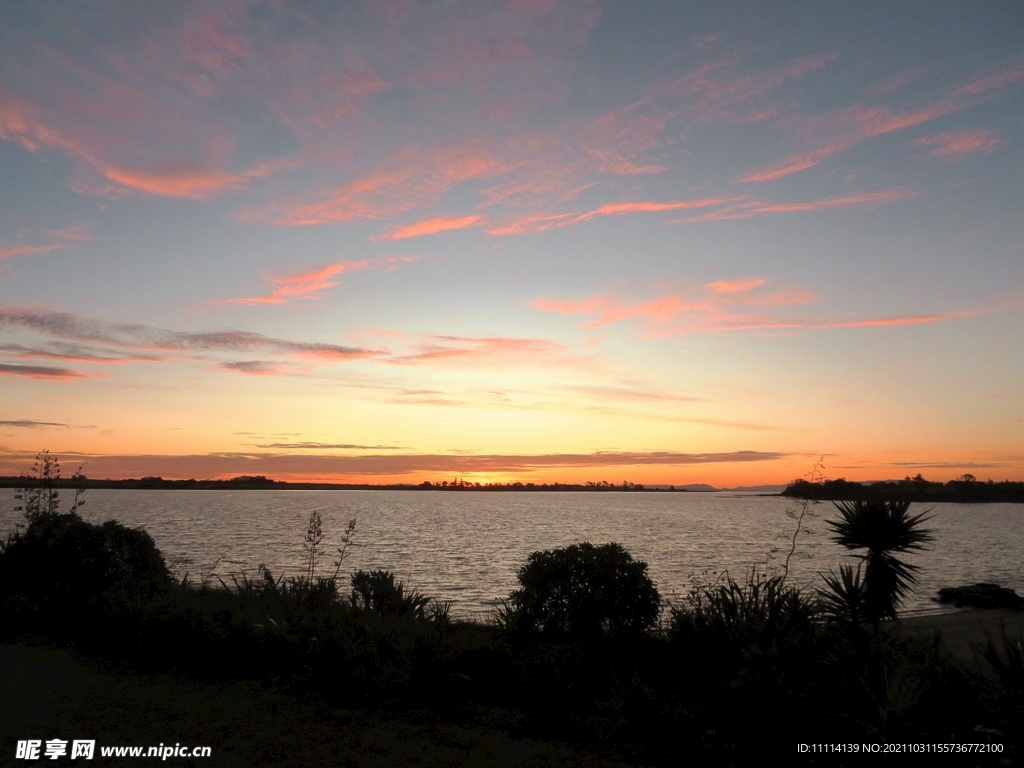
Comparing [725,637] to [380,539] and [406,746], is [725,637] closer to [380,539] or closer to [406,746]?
[406,746]

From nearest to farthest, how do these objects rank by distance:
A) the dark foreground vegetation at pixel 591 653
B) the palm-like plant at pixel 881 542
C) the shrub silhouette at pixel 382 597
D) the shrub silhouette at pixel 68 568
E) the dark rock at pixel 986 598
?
the dark foreground vegetation at pixel 591 653 → the palm-like plant at pixel 881 542 → the shrub silhouette at pixel 382 597 → the shrub silhouette at pixel 68 568 → the dark rock at pixel 986 598

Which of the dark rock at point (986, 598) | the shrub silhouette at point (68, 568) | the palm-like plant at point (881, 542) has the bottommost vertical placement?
the dark rock at point (986, 598)

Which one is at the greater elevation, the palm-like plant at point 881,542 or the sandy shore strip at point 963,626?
the palm-like plant at point 881,542

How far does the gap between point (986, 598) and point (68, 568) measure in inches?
1047

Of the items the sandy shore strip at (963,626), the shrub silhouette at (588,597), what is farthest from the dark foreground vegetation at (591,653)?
the sandy shore strip at (963,626)

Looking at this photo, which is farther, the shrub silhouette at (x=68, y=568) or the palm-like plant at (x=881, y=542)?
the shrub silhouette at (x=68, y=568)

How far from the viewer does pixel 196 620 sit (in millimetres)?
10312

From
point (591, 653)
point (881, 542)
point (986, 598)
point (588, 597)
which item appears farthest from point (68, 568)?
point (986, 598)

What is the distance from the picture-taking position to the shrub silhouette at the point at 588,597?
11.0 meters

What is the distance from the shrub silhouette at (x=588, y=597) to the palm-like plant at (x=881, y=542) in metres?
3.24

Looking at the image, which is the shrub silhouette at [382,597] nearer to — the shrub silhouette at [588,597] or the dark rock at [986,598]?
the shrub silhouette at [588,597]

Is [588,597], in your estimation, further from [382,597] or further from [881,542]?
[881,542]

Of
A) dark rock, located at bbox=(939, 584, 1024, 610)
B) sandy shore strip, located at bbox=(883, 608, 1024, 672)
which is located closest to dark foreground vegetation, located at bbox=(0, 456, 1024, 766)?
sandy shore strip, located at bbox=(883, 608, 1024, 672)

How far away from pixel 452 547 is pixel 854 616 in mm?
39461
